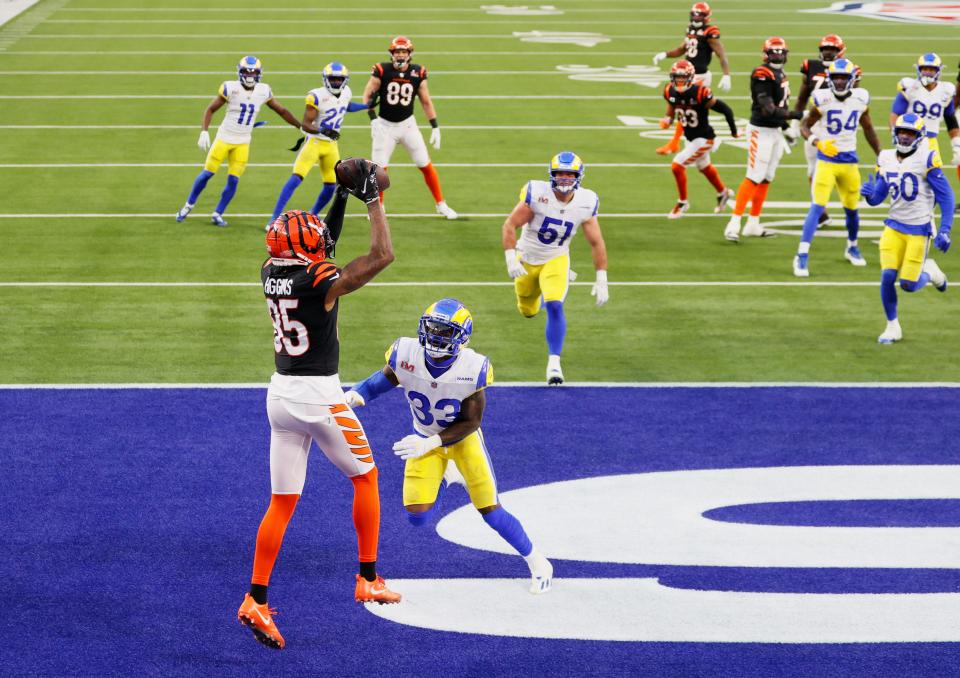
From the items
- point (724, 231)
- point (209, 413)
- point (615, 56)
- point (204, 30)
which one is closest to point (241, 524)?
point (209, 413)

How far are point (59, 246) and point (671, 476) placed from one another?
28.4ft

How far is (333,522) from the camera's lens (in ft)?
27.1

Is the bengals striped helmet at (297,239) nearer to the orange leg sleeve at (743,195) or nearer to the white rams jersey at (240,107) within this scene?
the white rams jersey at (240,107)

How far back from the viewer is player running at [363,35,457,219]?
52.2 ft

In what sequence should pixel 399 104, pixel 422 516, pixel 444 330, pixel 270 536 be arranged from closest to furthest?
pixel 270 536 → pixel 444 330 → pixel 422 516 → pixel 399 104

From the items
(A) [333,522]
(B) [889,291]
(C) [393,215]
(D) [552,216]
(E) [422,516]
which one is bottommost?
(C) [393,215]

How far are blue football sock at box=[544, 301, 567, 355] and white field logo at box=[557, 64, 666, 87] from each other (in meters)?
15.4

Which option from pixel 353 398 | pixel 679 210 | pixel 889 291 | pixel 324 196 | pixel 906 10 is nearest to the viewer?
pixel 353 398

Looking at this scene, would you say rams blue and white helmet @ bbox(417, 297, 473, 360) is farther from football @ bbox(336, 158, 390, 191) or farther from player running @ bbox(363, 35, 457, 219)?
player running @ bbox(363, 35, 457, 219)

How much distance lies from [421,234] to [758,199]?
13.6 ft

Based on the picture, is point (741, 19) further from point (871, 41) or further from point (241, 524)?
point (241, 524)

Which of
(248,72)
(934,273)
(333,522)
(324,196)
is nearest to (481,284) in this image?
(324,196)

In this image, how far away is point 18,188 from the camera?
1727cm

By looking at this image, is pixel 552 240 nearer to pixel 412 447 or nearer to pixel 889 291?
pixel 889 291
